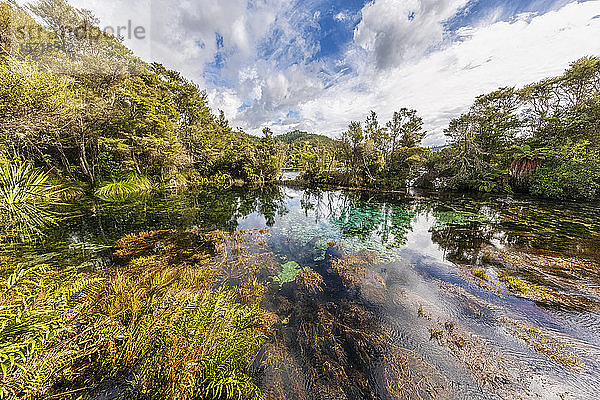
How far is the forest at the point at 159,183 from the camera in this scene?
2.27m

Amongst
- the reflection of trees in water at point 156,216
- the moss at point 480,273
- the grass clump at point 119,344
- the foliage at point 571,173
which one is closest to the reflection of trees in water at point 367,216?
the moss at point 480,273

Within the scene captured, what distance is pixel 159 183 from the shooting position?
18781mm

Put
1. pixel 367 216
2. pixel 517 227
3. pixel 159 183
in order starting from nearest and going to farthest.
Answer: pixel 517 227 → pixel 367 216 → pixel 159 183

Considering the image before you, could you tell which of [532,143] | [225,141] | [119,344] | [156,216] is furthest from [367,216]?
[225,141]

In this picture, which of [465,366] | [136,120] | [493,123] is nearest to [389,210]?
[465,366]

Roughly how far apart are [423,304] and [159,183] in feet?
72.6

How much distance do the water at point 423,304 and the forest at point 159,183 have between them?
0.18 metres

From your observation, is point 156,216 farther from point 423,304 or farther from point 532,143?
point 532,143

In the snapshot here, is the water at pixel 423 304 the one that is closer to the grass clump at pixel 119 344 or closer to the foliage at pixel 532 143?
the grass clump at pixel 119 344

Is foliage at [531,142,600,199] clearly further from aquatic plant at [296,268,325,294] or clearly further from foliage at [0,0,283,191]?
foliage at [0,0,283,191]

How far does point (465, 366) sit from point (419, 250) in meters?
4.84

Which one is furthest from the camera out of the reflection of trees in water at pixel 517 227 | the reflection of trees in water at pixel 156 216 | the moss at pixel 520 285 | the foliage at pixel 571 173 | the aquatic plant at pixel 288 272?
the foliage at pixel 571 173

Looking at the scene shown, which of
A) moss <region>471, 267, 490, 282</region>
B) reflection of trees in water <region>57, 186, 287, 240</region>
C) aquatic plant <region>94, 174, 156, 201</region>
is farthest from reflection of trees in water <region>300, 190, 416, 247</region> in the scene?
aquatic plant <region>94, 174, 156, 201</region>

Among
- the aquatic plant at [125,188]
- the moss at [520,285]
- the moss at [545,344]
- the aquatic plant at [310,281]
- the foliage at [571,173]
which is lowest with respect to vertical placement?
the moss at [545,344]
